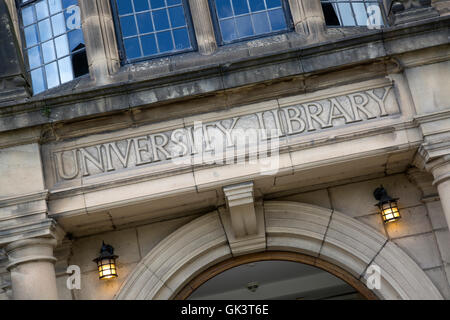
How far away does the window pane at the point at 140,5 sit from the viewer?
26.5 feet

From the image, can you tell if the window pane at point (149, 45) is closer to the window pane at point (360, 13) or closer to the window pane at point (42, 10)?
the window pane at point (42, 10)

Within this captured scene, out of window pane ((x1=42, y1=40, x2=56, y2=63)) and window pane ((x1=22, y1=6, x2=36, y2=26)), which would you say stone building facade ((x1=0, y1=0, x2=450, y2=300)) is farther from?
window pane ((x1=22, y1=6, x2=36, y2=26))

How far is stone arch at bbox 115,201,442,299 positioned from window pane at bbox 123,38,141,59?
201cm

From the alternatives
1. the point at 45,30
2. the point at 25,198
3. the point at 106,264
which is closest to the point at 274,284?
the point at 106,264

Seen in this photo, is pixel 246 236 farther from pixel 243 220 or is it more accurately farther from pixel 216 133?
pixel 216 133

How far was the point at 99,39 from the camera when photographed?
25.5ft

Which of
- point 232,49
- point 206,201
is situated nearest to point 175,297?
point 206,201

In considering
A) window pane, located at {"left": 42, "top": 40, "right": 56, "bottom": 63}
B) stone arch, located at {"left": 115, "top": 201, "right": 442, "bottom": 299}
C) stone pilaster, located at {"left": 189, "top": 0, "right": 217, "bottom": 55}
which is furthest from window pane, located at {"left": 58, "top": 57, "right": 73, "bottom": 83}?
stone arch, located at {"left": 115, "top": 201, "right": 442, "bottom": 299}

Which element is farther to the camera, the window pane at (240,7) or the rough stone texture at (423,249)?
the window pane at (240,7)

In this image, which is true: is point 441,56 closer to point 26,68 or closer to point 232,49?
point 232,49

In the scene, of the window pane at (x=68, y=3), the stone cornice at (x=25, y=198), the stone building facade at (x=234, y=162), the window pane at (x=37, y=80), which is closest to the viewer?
the stone cornice at (x=25, y=198)

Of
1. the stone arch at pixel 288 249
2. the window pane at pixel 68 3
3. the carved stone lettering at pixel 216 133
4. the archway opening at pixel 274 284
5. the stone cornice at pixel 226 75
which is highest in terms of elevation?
the window pane at pixel 68 3

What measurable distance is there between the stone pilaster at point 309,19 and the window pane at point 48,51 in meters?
2.86

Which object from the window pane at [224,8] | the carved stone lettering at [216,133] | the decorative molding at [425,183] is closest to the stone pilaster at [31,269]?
the carved stone lettering at [216,133]
